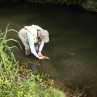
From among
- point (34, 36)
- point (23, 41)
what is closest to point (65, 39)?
point (23, 41)

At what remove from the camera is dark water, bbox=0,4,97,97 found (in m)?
4.51

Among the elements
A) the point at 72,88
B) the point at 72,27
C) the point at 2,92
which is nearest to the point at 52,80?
the point at 72,88

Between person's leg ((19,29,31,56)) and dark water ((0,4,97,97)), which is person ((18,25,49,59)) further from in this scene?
dark water ((0,4,97,97))

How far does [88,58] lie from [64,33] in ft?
6.16

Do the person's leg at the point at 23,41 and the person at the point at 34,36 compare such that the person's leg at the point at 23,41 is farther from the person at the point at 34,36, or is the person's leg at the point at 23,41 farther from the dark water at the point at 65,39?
the dark water at the point at 65,39

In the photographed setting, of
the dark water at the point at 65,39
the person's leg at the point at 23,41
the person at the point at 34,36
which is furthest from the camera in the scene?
the person's leg at the point at 23,41

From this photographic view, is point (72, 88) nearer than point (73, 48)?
Yes

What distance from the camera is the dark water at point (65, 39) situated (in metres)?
4.51

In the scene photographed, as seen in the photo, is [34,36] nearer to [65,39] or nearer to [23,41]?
[23,41]

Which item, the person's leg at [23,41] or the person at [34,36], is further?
the person's leg at [23,41]

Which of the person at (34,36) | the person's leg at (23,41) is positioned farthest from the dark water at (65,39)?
the person at (34,36)

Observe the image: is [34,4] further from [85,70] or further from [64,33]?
[85,70]

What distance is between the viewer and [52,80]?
3.98 meters

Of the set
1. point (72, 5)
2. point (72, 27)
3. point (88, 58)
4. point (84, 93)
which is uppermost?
point (72, 5)
